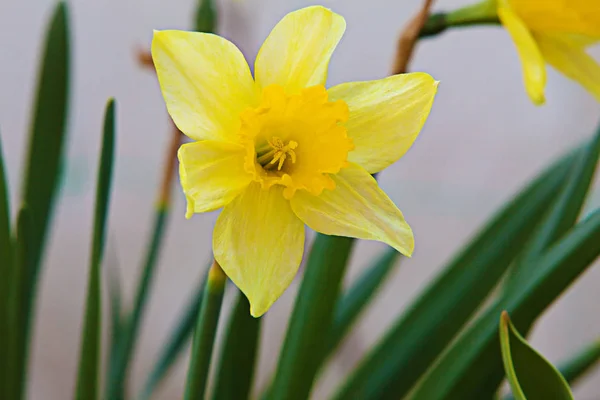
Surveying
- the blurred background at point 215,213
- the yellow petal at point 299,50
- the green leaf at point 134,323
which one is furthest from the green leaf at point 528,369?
the blurred background at point 215,213

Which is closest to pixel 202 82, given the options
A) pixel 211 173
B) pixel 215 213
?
pixel 211 173

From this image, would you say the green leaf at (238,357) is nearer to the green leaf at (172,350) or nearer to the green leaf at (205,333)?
the green leaf at (205,333)

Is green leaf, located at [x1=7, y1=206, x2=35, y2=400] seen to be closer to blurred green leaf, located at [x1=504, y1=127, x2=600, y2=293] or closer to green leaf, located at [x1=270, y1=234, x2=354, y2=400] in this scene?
green leaf, located at [x1=270, y1=234, x2=354, y2=400]

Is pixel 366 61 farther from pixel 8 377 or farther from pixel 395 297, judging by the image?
pixel 8 377

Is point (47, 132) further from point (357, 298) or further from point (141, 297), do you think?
point (357, 298)

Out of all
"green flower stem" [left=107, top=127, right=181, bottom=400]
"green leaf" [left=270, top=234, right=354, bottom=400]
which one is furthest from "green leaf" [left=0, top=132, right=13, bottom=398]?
"green leaf" [left=270, top=234, right=354, bottom=400]

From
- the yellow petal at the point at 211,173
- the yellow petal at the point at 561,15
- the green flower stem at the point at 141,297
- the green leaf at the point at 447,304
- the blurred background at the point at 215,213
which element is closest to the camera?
the yellow petal at the point at 211,173
